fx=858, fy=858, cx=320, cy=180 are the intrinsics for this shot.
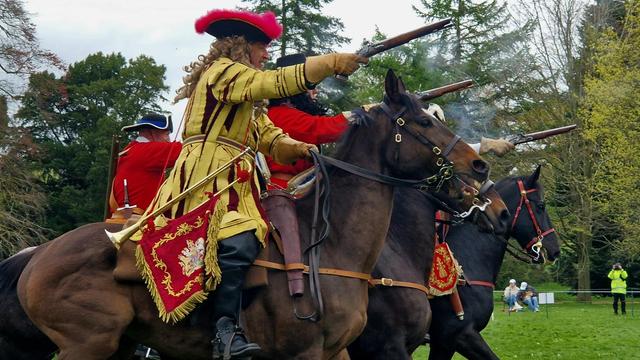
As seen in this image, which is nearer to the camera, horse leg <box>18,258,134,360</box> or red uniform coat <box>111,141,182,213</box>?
horse leg <box>18,258,134,360</box>

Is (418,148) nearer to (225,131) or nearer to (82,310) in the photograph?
(225,131)

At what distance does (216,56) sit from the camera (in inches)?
256

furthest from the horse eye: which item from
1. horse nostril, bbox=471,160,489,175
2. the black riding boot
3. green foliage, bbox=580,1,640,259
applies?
green foliage, bbox=580,1,640,259

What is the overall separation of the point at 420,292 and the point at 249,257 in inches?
109

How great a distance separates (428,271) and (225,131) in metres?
3.07

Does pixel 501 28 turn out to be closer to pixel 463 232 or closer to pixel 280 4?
pixel 280 4

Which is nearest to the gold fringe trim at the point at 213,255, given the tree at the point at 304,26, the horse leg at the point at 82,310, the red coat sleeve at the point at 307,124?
the horse leg at the point at 82,310

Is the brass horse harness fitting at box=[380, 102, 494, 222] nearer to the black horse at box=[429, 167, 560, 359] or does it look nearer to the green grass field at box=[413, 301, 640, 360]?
the black horse at box=[429, 167, 560, 359]

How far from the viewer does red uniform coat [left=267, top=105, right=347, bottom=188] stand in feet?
25.2

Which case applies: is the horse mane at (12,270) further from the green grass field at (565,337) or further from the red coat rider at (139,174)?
the green grass field at (565,337)

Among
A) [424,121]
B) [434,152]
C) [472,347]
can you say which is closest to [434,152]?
[434,152]

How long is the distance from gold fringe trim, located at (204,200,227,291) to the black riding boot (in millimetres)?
36

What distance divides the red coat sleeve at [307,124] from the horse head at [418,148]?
0.62 m

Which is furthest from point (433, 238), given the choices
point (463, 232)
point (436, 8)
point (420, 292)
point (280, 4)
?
point (436, 8)
